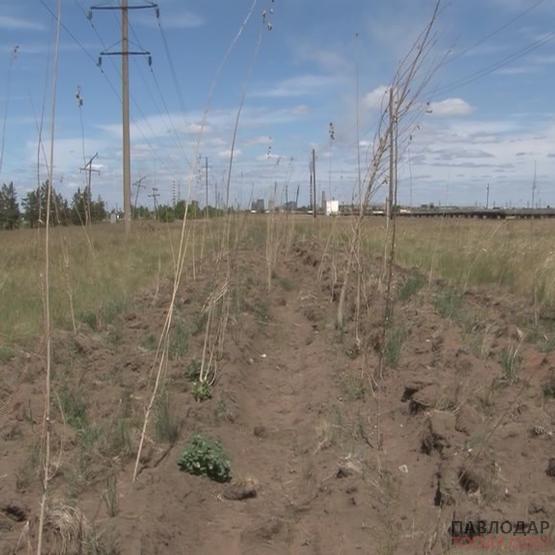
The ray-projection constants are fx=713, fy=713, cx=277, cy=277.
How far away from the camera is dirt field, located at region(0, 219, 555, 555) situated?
11.3ft

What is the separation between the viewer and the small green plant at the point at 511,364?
5.09m

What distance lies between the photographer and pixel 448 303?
8461 millimetres

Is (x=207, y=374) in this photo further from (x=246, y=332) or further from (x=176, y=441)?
(x=246, y=332)

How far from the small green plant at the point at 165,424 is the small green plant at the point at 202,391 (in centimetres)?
60

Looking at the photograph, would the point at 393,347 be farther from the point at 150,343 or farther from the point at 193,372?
the point at 150,343

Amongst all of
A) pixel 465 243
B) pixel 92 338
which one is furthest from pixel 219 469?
pixel 465 243

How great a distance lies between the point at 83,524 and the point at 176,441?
1654mm

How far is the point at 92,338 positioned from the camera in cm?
727

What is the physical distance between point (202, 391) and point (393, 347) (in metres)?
1.82

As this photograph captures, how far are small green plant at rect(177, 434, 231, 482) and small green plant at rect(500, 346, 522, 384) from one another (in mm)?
2105

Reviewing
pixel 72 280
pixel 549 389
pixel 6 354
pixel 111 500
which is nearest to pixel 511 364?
pixel 549 389

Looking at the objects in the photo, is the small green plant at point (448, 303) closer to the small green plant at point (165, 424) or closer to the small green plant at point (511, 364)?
the small green plant at point (511, 364)

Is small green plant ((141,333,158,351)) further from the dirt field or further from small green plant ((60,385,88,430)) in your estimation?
small green plant ((60,385,88,430))

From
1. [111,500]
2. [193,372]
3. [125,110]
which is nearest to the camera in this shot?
[111,500]
